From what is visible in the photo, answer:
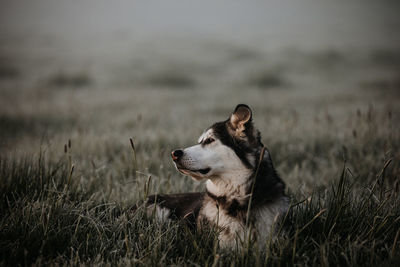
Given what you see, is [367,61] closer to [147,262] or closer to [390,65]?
[390,65]

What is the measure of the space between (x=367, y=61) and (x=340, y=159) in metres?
15.6

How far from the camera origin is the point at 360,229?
226 centimetres

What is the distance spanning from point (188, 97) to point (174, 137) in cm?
514

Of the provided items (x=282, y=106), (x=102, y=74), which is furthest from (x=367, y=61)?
(x=102, y=74)

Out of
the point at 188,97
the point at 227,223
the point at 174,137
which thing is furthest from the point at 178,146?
the point at 188,97

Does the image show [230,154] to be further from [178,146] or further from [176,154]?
[178,146]

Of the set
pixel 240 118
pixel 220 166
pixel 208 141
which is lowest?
pixel 220 166

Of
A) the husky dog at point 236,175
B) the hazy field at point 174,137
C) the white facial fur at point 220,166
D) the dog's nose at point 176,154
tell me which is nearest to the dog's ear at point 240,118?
the husky dog at point 236,175

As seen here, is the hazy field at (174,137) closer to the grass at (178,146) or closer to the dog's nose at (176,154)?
the grass at (178,146)

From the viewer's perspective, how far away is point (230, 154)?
2.46 metres

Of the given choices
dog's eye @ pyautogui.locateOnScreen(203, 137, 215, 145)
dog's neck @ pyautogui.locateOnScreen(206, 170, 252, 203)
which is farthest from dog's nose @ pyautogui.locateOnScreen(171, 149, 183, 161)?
dog's neck @ pyautogui.locateOnScreen(206, 170, 252, 203)

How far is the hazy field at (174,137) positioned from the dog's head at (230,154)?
1.40 feet

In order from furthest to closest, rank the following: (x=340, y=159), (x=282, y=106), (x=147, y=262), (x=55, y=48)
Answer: (x=55, y=48)
(x=282, y=106)
(x=340, y=159)
(x=147, y=262)

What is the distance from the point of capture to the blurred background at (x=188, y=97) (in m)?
4.67
